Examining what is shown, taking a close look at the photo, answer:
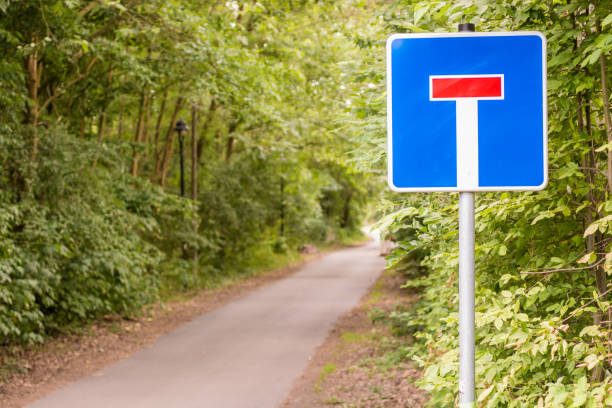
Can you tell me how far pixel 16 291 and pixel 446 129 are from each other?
7.11m

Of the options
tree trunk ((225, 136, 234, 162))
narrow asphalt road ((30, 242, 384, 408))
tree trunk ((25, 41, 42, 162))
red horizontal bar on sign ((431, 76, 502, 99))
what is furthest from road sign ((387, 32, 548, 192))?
tree trunk ((225, 136, 234, 162))

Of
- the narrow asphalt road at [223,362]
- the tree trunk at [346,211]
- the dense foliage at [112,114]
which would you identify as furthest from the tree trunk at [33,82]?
the tree trunk at [346,211]

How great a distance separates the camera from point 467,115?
6.43ft

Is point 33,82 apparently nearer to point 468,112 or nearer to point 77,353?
point 77,353

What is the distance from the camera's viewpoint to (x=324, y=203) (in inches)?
1810

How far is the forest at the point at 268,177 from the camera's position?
8.69ft

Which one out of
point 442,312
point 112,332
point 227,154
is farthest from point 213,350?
point 227,154

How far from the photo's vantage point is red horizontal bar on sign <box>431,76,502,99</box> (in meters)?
1.97

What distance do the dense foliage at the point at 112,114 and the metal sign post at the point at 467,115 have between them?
4.08 m

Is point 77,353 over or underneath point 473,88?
underneath

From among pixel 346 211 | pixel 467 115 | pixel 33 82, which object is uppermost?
pixel 33 82

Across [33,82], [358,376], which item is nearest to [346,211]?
[33,82]

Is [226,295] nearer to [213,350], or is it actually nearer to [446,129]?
[213,350]

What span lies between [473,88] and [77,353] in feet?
29.1
